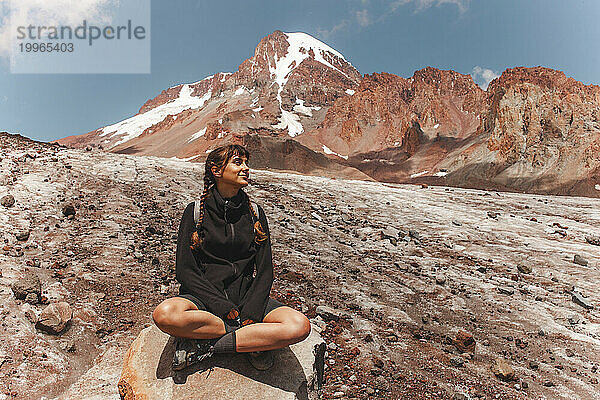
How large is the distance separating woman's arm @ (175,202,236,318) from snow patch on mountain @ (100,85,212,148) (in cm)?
13706

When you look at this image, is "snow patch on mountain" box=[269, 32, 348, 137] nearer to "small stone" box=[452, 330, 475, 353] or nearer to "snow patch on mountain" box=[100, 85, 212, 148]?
"snow patch on mountain" box=[100, 85, 212, 148]

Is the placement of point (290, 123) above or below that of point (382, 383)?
above

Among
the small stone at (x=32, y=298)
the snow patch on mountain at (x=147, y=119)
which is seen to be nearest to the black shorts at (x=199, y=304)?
the small stone at (x=32, y=298)

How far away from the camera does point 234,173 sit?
3.37 m

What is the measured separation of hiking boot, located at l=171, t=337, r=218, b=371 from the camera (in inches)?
118

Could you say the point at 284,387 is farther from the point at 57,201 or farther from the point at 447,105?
the point at 447,105

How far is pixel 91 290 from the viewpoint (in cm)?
566

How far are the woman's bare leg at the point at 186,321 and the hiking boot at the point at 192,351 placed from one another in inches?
3.7

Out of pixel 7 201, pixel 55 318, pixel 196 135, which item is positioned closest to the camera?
pixel 55 318

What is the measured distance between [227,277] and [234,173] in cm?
102

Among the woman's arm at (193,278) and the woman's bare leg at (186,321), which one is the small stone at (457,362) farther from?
the woman's bare leg at (186,321)

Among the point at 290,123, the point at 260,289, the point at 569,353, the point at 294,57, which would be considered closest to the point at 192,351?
the point at 260,289

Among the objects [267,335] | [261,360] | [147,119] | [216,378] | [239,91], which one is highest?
[239,91]

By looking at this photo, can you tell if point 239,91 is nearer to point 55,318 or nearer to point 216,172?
point 55,318
